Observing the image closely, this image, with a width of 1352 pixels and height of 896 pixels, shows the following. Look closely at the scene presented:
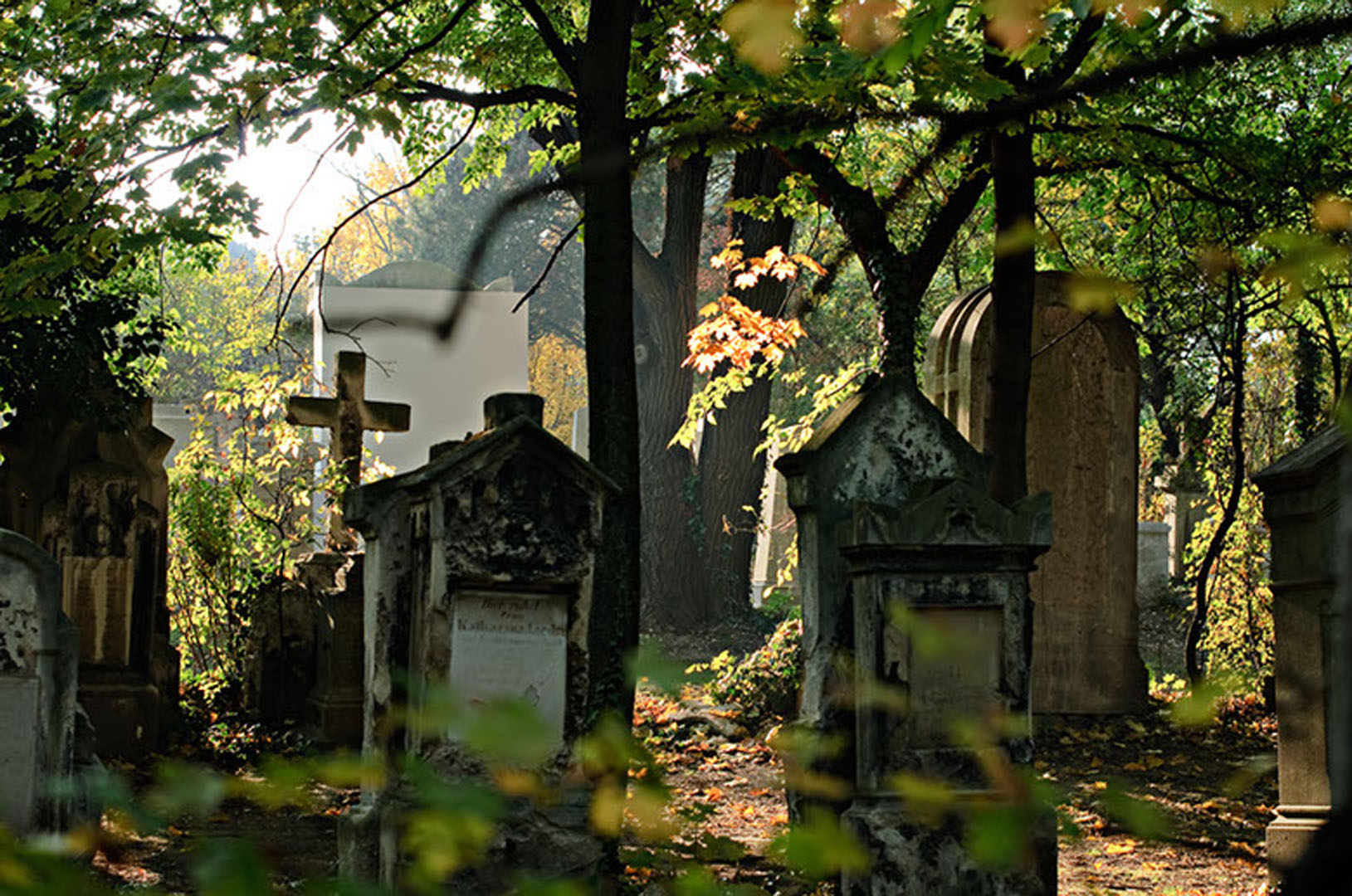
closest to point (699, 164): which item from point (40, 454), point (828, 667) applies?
point (40, 454)

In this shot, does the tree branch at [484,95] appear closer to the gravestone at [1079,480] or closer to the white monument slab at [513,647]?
the gravestone at [1079,480]

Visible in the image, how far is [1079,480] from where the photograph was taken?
1216cm

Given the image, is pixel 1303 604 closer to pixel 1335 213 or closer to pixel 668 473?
pixel 1335 213

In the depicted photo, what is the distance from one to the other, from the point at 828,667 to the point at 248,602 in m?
7.19

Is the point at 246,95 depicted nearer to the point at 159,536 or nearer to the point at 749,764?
the point at 159,536

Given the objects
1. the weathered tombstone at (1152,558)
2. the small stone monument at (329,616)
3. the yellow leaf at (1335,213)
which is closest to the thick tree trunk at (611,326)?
the small stone monument at (329,616)

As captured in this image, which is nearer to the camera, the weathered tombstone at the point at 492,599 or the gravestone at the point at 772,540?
the weathered tombstone at the point at 492,599

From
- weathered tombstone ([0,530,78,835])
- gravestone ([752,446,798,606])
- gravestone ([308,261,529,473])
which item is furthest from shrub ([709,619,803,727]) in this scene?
gravestone ([752,446,798,606])

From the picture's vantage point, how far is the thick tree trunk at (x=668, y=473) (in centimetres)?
1861

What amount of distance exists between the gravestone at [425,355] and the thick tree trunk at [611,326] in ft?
50.9

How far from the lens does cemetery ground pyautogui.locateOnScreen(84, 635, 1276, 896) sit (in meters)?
7.08

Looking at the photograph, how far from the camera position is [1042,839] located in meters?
6.15

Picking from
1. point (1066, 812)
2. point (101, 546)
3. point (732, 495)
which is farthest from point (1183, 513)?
point (1066, 812)

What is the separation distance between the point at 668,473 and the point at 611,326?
11077mm
